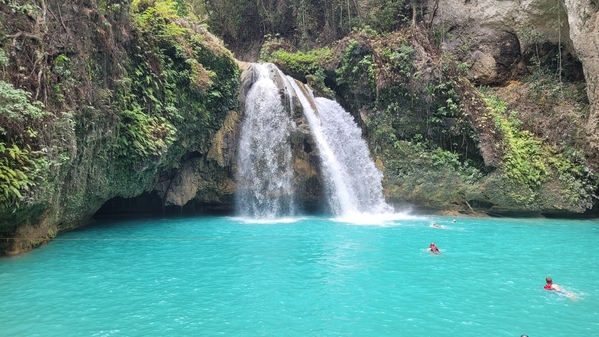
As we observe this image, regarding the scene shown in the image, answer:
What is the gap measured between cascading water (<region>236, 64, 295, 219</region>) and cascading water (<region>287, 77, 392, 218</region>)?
1.36 meters

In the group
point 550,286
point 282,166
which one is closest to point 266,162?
point 282,166

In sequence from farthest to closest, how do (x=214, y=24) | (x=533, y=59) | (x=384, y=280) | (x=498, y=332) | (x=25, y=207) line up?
(x=214, y=24) < (x=533, y=59) < (x=25, y=207) < (x=384, y=280) < (x=498, y=332)

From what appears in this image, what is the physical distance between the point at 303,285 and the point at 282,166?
1055 centimetres

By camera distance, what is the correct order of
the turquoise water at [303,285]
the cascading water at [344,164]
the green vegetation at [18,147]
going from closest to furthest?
the turquoise water at [303,285], the green vegetation at [18,147], the cascading water at [344,164]

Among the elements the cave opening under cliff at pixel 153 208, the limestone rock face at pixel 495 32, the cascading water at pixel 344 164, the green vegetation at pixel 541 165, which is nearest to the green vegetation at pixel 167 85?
the cave opening under cliff at pixel 153 208

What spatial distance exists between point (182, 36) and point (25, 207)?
29.3 ft

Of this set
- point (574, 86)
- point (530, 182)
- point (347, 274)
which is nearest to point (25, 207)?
point (347, 274)

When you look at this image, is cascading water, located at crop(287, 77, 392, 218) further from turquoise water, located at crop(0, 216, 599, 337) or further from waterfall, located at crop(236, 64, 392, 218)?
turquoise water, located at crop(0, 216, 599, 337)

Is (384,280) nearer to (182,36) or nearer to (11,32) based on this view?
(11,32)

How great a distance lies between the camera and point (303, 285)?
8297 millimetres

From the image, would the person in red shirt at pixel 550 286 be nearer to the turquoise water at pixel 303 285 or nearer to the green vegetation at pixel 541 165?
the turquoise water at pixel 303 285

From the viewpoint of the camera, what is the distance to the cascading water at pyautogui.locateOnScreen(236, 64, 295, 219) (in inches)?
726

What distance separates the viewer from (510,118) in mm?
19312

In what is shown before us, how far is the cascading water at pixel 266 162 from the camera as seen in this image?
18.4m
